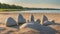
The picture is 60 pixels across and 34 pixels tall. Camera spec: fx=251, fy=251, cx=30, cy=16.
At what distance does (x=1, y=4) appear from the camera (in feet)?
196

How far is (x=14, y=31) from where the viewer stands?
13008 mm

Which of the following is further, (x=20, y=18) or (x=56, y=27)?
(x=20, y=18)

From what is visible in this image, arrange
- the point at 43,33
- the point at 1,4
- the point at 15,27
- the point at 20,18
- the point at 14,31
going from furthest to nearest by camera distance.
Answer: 1. the point at 1,4
2. the point at 20,18
3. the point at 15,27
4. the point at 14,31
5. the point at 43,33

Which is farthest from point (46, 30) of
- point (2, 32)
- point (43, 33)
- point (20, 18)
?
point (20, 18)

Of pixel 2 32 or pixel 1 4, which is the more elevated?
pixel 2 32

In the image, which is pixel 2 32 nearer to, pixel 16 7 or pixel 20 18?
pixel 20 18

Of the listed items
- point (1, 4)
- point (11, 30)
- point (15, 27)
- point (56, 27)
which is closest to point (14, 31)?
point (11, 30)

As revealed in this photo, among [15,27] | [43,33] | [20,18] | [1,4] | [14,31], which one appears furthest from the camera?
[1,4]

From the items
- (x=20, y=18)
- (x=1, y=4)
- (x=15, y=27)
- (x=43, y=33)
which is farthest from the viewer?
(x=1, y=4)

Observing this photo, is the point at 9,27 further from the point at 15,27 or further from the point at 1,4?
the point at 1,4

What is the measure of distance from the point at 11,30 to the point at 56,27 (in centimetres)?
247

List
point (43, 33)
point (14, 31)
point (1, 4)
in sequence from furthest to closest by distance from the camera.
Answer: point (1, 4)
point (14, 31)
point (43, 33)

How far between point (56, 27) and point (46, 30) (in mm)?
1345

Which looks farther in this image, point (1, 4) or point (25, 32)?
point (1, 4)
